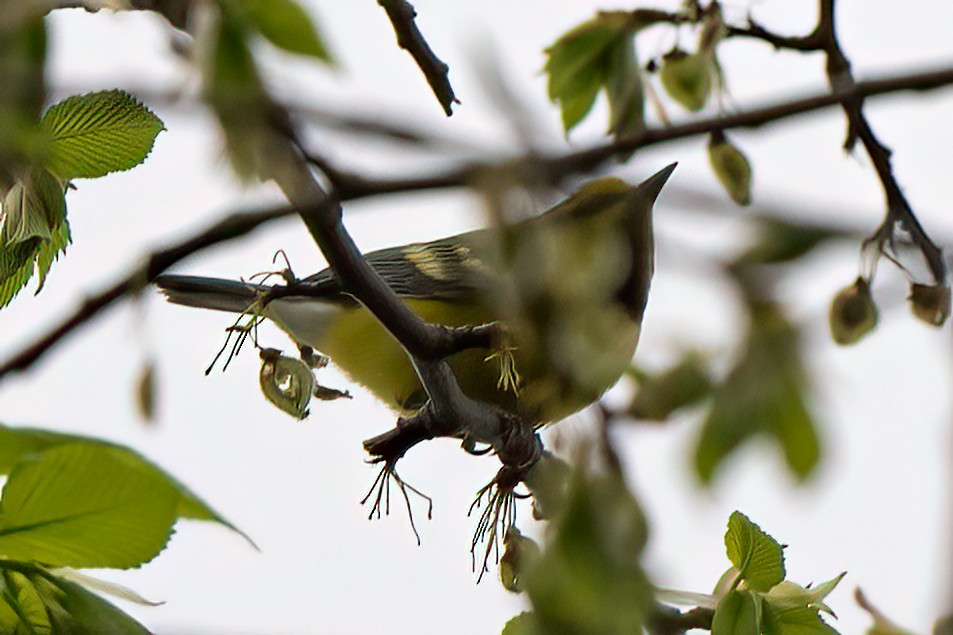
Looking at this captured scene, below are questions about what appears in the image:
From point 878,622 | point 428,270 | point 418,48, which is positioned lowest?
point 878,622

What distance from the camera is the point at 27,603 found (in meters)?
1.66

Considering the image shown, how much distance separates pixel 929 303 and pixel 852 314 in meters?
0.12

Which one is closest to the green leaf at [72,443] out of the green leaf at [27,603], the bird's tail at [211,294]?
the green leaf at [27,603]

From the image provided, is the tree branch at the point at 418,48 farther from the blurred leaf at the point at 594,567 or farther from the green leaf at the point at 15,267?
the blurred leaf at the point at 594,567

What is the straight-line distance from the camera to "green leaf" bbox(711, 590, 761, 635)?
1666 millimetres

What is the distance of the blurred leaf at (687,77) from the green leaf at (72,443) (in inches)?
49.7

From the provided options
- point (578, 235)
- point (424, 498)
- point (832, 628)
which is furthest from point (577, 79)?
point (578, 235)

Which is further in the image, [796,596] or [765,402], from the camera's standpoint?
[796,596]

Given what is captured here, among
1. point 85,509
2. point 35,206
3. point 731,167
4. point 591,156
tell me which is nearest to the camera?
point 591,156

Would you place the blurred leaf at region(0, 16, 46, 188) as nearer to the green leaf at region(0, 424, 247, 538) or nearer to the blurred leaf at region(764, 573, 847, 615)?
the green leaf at region(0, 424, 247, 538)

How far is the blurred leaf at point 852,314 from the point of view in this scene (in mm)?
1872

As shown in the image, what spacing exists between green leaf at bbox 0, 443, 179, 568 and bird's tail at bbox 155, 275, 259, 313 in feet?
7.51

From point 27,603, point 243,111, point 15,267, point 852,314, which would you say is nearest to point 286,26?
point 243,111

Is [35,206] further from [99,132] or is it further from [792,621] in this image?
[792,621]
